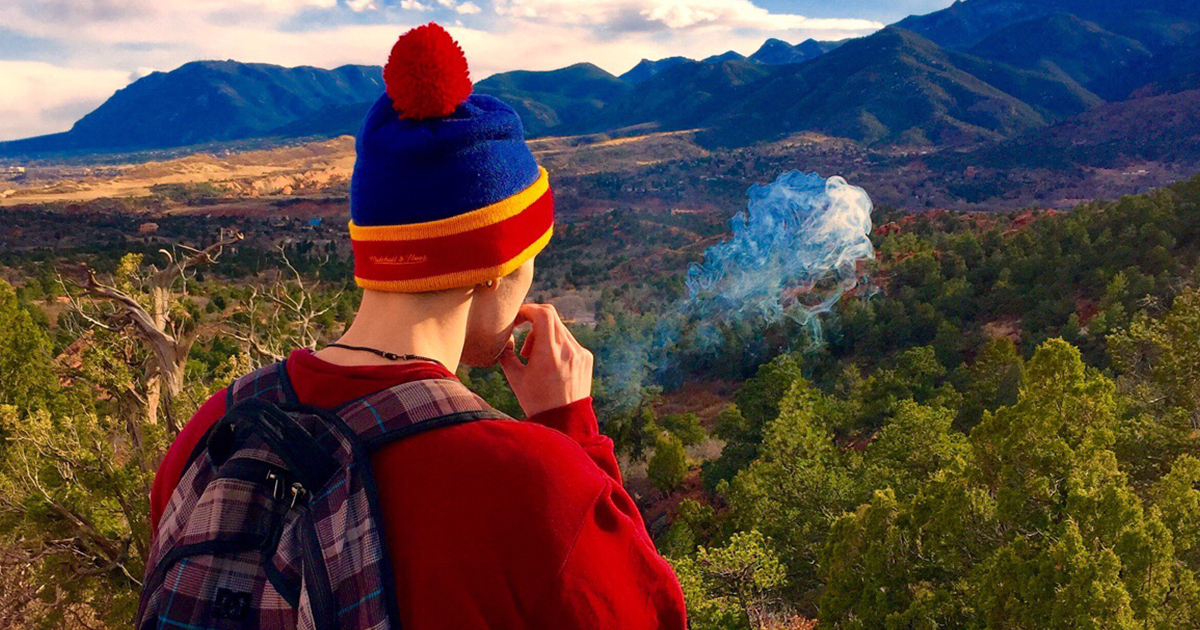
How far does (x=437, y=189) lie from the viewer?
1251 millimetres

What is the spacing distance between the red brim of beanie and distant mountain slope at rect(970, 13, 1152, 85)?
196 meters

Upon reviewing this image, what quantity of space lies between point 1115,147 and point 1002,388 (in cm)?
9099

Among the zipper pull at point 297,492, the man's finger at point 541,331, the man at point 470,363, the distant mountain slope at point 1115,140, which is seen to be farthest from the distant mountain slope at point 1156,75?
the zipper pull at point 297,492

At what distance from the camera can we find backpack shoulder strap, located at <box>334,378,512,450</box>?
1062 millimetres

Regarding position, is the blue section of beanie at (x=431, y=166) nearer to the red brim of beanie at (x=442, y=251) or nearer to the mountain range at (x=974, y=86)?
the red brim of beanie at (x=442, y=251)

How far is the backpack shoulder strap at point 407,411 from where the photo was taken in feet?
3.48

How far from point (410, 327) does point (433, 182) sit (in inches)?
9.6

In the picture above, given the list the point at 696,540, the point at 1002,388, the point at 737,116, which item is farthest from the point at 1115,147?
the point at 696,540

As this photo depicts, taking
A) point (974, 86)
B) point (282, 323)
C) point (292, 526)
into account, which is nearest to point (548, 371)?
point (292, 526)

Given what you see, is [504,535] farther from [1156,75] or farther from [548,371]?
[1156,75]

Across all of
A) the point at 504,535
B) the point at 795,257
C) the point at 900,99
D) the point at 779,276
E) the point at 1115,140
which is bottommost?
the point at 779,276

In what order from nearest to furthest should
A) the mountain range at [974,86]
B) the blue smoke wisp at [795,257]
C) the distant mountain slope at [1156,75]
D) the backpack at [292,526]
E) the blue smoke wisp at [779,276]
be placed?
the backpack at [292,526], the blue smoke wisp at [779,276], the blue smoke wisp at [795,257], the distant mountain slope at [1156,75], the mountain range at [974,86]

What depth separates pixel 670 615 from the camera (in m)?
1.17

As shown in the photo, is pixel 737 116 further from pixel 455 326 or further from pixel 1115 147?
pixel 455 326
